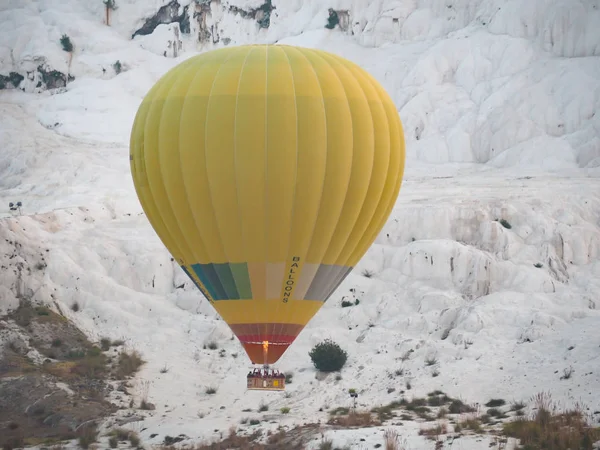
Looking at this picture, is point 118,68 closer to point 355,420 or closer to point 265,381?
point 355,420

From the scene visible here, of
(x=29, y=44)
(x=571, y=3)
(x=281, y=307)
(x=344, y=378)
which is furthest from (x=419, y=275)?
(x=29, y=44)

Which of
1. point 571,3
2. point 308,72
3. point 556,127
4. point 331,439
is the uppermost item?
point 571,3

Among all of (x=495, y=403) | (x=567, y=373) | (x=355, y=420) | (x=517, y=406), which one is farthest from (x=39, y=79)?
(x=517, y=406)

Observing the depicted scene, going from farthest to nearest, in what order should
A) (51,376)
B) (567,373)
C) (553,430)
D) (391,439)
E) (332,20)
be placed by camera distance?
(332,20), (51,376), (567,373), (391,439), (553,430)

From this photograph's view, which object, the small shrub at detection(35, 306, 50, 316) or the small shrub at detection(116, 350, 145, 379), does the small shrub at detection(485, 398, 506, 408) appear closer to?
the small shrub at detection(116, 350, 145, 379)

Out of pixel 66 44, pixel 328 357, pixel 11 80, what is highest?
pixel 66 44

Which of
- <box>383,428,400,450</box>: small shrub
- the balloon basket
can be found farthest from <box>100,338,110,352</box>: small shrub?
the balloon basket

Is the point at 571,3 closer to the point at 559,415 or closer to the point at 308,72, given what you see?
the point at 559,415
